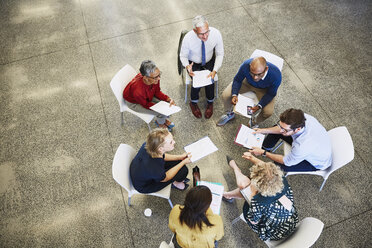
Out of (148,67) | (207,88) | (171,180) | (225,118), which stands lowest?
(225,118)

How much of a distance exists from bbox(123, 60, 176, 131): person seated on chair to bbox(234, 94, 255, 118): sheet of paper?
89 centimetres

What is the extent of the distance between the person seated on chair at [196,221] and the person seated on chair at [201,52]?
1.93m

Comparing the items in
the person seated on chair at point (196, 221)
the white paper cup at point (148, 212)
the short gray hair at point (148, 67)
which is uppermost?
the short gray hair at point (148, 67)

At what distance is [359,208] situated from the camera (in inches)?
121

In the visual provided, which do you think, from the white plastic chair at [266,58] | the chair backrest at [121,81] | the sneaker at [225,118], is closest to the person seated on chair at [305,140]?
the white plastic chair at [266,58]

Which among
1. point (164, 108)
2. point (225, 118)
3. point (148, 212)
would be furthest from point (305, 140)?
point (148, 212)

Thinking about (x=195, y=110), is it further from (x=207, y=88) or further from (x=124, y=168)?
(x=124, y=168)

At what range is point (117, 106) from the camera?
393cm

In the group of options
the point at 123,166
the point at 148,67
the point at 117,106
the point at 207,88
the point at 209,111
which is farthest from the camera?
the point at 117,106

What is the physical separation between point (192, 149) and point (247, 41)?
9.04 feet

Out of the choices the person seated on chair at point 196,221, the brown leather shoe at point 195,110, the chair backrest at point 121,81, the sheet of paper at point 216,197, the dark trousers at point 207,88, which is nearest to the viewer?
the person seated on chair at point 196,221

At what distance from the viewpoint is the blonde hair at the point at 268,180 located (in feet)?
7.07

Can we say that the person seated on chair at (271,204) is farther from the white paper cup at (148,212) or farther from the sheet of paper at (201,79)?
the sheet of paper at (201,79)

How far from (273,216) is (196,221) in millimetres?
737
